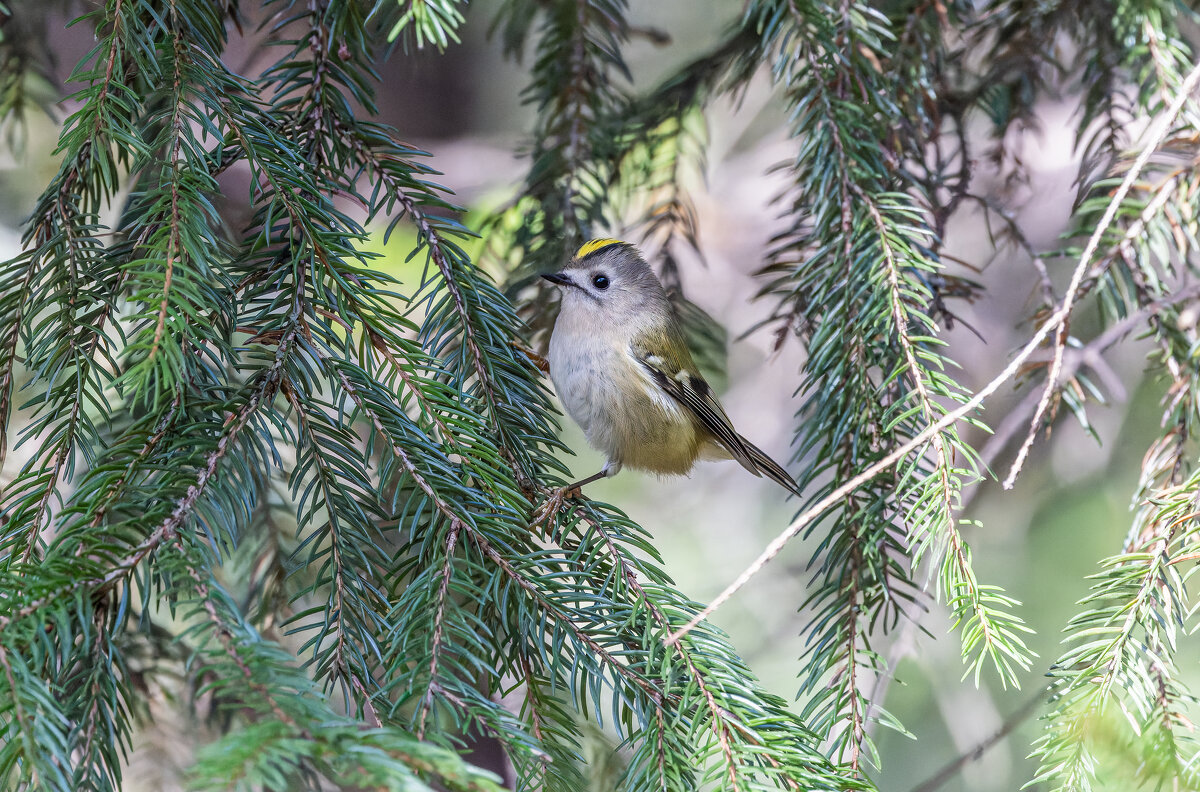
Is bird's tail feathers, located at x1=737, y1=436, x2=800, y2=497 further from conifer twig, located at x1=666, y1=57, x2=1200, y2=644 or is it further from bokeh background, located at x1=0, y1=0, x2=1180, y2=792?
conifer twig, located at x1=666, y1=57, x2=1200, y2=644

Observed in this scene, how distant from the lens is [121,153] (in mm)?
881

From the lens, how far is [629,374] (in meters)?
1.71

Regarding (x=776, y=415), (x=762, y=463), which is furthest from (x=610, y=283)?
(x=776, y=415)

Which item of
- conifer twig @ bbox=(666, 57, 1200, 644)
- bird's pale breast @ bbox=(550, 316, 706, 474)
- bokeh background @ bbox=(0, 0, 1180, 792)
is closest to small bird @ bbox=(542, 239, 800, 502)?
bird's pale breast @ bbox=(550, 316, 706, 474)

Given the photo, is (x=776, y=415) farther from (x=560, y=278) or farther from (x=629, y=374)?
(x=560, y=278)

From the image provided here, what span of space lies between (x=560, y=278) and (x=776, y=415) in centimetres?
123

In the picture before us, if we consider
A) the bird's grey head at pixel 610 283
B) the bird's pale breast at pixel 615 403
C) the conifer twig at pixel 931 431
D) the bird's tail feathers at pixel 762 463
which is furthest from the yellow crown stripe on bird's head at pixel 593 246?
the conifer twig at pixel 931 431

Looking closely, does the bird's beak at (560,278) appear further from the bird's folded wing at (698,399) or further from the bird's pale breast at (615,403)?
the bird's folded wing at (698,399)

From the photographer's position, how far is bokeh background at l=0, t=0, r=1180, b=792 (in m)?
1.99

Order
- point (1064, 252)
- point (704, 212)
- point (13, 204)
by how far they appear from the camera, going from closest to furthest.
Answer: point (1064, 252), point (13, 204), point (704, 212)

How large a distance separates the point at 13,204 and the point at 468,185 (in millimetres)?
1129

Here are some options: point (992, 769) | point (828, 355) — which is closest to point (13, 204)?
point (828, 355)

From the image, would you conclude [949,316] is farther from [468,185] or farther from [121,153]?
[468,185]

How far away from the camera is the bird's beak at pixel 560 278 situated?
148cm
